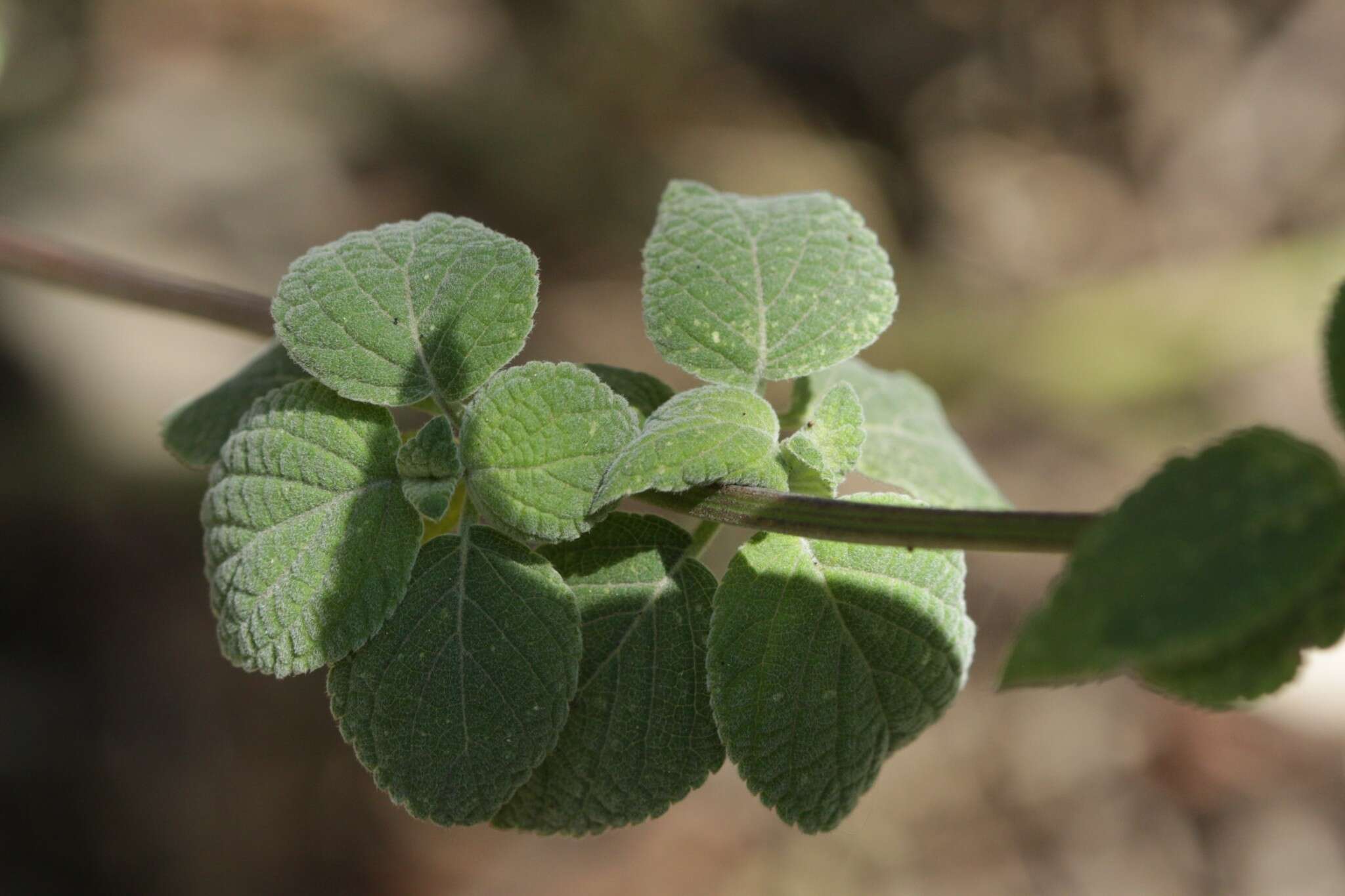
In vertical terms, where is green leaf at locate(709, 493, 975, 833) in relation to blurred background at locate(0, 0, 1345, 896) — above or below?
above

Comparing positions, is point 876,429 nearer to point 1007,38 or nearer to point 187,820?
point 187,820

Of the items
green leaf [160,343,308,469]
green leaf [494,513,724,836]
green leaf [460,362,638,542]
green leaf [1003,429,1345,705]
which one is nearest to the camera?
green leaf [1003,429,1345,705]

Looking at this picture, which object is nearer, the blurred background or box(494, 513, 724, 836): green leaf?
box(494, 513, 724, 836): green leaf

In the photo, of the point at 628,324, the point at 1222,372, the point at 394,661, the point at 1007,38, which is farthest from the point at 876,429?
the point at 1007,38

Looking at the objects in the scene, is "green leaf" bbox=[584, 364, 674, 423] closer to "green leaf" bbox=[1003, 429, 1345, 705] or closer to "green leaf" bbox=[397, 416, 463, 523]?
"green leaf" bbox=[397, 416, 463, 523]

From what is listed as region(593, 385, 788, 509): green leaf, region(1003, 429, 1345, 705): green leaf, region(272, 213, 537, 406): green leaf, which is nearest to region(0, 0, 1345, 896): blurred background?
region(272, 213, 537, 406): green leaf

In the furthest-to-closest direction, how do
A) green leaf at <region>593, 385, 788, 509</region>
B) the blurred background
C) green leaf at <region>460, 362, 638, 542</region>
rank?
the blurred background → green leaf at <region>460, 362, 638, 542</region> → green leaf at <region>593, 385, 788, 509</region>
